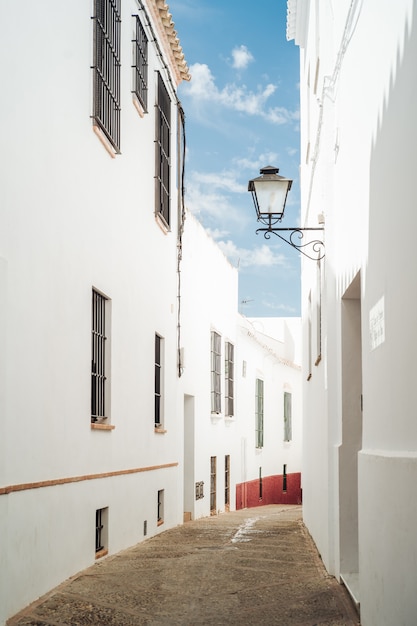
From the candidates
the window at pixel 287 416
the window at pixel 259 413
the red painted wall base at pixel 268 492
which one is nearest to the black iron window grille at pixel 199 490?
the red painted wall base at pixel 268 492

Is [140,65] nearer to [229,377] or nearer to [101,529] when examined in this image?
[101,529]

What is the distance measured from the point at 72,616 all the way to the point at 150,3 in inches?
362

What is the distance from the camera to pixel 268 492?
26797 millimetres

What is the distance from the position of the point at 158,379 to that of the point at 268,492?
13.8 meters

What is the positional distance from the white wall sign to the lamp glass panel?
430cm

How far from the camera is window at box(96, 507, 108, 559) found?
9.97 metres

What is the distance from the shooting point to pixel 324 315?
9.80m

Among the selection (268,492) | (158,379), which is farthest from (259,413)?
(158,379)

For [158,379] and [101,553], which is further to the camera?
[158,379]

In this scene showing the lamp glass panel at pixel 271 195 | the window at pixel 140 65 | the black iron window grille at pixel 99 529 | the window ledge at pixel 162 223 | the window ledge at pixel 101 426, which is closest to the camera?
the window ledge at pixel 101 426

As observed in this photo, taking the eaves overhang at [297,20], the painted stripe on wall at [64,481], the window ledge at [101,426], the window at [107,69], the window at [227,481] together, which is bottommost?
the window at [227,481]

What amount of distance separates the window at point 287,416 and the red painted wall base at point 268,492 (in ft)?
4.20

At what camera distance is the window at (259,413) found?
25.8m

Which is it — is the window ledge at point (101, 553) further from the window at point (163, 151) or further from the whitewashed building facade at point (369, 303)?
the window at point (163, 151)
